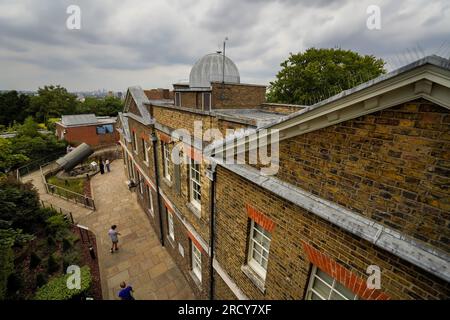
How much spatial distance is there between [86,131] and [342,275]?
33.8 m

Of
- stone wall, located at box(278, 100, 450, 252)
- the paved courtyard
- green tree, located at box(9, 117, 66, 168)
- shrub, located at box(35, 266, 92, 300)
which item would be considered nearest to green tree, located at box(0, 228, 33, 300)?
shrub, located at box(35, 266, 92, 300)

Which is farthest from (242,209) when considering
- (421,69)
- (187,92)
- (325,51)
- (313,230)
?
(325,51)

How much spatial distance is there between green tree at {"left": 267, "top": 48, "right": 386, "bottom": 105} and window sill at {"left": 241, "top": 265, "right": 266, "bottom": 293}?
18.4 meters

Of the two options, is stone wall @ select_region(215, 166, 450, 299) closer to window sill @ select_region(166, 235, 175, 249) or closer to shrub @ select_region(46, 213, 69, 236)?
window sill @ select_region(166, 235, 175, 249)

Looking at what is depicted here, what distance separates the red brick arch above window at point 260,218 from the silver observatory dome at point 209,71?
13.1m

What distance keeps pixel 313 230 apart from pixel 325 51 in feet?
80.7

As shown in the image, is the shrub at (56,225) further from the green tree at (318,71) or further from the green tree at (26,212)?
the green tree at (318,71)

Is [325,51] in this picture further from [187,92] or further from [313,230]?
[313,230]

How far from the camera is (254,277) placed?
450 centimetres

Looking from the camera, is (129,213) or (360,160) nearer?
(360,160)

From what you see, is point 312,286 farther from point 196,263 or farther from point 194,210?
point 196,263

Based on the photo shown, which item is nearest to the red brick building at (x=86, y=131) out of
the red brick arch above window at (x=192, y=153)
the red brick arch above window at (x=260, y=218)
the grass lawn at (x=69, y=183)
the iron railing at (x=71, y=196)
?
the grass lawn at (x=69, y=183)

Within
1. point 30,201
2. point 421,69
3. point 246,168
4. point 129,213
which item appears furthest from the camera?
point 129,213

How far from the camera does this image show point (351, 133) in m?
2.50
